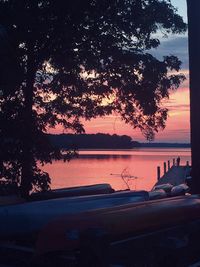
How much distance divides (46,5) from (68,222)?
6.09 meters

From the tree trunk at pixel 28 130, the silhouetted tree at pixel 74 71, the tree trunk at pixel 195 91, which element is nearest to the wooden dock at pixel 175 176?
the silhouetted tree at pixel 74 71

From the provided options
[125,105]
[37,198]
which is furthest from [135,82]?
[37,198]

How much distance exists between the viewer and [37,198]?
6.21 m

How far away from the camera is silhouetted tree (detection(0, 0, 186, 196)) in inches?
347

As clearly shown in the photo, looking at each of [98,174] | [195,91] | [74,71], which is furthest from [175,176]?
[195,91]

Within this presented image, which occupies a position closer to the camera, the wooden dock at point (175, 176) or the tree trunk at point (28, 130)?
the tree trunk at point (28, 130)

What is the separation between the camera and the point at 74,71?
31.6 ft

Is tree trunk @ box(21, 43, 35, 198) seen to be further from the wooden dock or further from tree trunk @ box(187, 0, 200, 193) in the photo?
the wooden dock

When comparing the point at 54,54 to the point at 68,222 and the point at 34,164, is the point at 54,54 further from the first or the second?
the point at 68,222

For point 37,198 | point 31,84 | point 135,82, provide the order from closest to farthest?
point 37,198 < point 31,84 < point 135,82

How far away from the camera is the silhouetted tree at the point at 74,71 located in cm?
881

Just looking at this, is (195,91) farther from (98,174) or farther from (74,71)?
(98,174)

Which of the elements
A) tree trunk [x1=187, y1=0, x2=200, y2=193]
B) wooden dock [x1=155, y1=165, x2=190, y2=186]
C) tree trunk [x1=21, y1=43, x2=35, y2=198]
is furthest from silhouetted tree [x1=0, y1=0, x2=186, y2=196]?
wooden dock [x1=155, y1=165, x2=190, y2=186]

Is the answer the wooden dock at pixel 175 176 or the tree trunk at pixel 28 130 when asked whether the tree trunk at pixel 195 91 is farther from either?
the wooden dock at pixel 175 176
